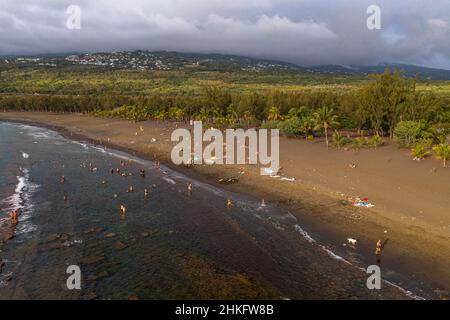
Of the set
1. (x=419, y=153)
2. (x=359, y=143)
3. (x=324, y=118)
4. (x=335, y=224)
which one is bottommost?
(x=335, y=224)

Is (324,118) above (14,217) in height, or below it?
above

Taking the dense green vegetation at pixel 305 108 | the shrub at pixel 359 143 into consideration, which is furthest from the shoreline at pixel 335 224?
the dense green vegetation at pixel 305 108

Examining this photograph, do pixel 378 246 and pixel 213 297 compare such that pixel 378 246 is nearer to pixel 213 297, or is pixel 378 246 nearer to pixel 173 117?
pixel 213 297

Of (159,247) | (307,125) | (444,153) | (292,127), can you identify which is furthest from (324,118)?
(159,247)

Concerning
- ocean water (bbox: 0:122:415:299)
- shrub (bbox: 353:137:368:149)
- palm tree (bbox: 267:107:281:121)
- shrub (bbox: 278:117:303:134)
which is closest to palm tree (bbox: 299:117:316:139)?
shrub (bbox: 278:117:303:134)

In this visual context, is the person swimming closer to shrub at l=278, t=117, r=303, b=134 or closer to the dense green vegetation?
the dense green vegetation

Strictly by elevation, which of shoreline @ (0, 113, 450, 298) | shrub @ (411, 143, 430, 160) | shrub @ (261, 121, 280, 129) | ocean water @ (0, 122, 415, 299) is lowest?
ocean water @ (0, 122, 415, 299)

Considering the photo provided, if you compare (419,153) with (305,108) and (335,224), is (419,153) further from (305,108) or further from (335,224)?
(305,108)
